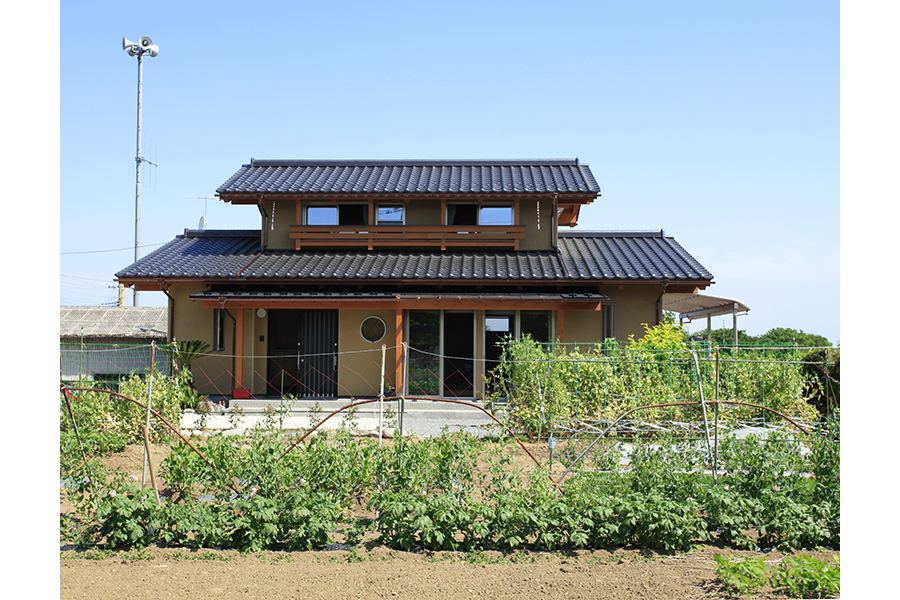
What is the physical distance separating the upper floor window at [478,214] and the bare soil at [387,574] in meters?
12.4

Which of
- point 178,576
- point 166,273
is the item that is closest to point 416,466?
point 178,576

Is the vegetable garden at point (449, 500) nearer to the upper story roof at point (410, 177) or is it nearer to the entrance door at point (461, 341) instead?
the entrance door at point (461, 341)

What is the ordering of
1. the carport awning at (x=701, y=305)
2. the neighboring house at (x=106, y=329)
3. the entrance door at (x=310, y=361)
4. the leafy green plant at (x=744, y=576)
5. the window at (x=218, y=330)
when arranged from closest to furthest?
the leafy green plant at (x=744, y=576), the window at (x=218, y=330), the entrance door at (x=310, y=361), the carport awning at (x=701, y=305), the neighboring house at (x=106, y=329)

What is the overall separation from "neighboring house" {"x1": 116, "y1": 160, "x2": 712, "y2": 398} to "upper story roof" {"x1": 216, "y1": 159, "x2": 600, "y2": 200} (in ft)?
0.34

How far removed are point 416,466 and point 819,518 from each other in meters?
3.55

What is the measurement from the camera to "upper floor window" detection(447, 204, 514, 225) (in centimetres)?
1669

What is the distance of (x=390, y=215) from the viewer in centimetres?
1684

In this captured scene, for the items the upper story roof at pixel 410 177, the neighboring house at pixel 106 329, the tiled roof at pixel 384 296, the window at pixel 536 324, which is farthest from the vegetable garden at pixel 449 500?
the neighboring house at pixel 106 329

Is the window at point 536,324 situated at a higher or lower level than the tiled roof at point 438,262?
lower

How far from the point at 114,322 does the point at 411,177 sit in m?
13.7

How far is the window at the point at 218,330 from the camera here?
15008mm

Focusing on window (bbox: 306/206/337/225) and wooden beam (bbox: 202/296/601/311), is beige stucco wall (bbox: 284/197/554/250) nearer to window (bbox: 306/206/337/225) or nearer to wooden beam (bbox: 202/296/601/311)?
window (bbox: 306/206/337/225)
